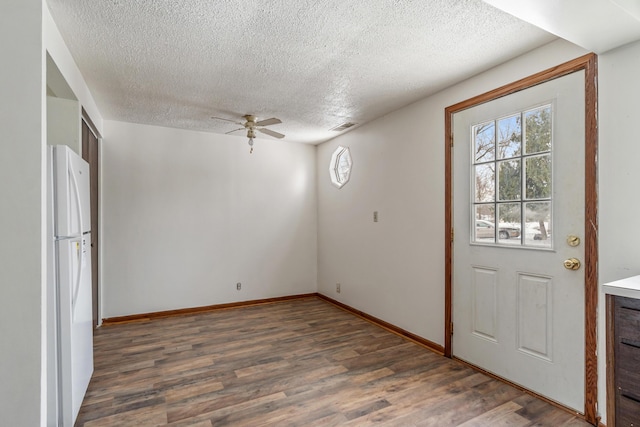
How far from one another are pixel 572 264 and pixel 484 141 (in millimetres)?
1103

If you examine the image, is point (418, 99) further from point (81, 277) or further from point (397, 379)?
point (81, 277)

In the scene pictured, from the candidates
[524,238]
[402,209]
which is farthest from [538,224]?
[402,209]

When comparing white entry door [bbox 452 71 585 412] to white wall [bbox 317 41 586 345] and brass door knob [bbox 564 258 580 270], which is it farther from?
white wall [bbox 317 41 586 345]

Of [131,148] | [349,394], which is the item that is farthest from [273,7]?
[131,148]

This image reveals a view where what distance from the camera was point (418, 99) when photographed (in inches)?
126

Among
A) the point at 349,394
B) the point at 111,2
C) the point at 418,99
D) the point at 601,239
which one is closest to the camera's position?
the point at 111,2

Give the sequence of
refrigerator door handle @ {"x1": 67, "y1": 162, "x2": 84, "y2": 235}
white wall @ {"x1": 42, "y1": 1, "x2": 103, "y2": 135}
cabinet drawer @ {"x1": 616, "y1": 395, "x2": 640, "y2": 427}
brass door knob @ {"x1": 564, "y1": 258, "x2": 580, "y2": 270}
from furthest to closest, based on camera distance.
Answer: brass door knob @ {"x1": 564, "y1": 258, "x2": 580, "y2": 270}, refrigerator door handle @ {"x1": 67, "y1": 162, "x2": 84, "y2": 235}, white wall @ {"x1": 42, "y1": 1, "x2": 103, "y2": 135}, cabinet drawer @ {"x1": 616, "y1": 395, "x2": 640, "y2": 427}

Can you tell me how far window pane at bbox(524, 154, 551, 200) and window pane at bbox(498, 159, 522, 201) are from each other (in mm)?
61

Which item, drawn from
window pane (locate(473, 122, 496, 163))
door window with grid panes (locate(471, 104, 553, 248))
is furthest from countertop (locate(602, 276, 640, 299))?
window pane (locate(473, 122, 496, 163))

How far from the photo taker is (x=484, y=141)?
258 cm

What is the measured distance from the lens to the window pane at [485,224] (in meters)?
2.53

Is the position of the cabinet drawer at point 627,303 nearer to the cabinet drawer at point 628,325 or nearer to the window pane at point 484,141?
the cabinet drawer at point 628,325

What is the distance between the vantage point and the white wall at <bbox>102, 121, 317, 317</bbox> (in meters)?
3.92

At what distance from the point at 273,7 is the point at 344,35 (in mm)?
510
